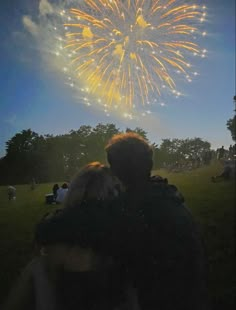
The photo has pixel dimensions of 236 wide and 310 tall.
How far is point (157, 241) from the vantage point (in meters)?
1.83

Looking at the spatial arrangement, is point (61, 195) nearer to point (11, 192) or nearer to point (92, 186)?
point (92, 186)

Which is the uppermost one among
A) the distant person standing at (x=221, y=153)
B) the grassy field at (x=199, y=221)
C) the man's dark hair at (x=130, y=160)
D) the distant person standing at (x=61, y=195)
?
the distant person standing at (x=221, y=153)

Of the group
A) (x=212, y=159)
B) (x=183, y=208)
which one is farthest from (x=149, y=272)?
(x=212, y=159)

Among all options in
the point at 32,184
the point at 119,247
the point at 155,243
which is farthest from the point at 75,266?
the point at 32,184

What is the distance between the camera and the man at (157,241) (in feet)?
5.84

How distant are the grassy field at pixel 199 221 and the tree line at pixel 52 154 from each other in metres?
0.12

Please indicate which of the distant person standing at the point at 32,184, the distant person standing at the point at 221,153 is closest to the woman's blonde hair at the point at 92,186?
the distant person standing at the point at 32,184

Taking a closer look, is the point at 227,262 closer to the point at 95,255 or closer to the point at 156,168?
the point at 156,168

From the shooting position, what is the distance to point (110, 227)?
1584 mm

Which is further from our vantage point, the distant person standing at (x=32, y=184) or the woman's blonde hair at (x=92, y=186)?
the distant person standing at (x=32, y=184)

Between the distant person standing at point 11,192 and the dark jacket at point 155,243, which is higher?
the distant person standing at point 11,192

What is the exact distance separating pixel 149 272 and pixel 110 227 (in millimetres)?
477

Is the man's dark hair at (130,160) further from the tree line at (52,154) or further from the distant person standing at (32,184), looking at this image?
the distant person standing at (32,184)

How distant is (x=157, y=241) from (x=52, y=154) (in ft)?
5.19
